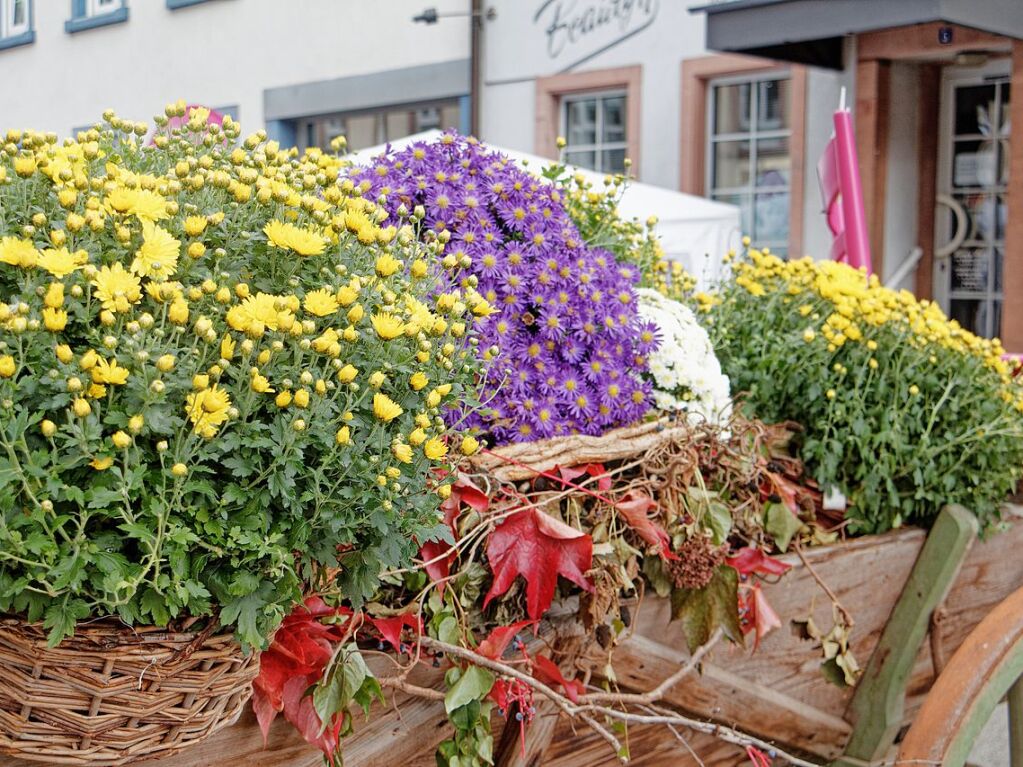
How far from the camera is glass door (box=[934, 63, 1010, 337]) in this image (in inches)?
281

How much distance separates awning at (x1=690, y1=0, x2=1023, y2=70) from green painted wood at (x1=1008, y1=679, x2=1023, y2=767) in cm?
451

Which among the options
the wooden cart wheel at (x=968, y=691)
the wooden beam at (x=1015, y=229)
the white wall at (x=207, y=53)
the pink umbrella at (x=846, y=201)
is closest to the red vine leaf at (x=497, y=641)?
the wooden cart wheel at (x=968, y=691)

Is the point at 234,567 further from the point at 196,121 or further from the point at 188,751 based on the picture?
the point at 196,121

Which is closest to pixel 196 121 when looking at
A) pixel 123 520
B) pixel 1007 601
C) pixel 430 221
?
pixel 123 520

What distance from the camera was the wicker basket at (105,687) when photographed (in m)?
1.03

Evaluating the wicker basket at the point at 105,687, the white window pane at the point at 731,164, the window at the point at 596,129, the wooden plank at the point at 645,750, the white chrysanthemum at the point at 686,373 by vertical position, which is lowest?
the wooden plank at the point at 645,750

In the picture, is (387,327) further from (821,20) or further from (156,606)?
(821,20)

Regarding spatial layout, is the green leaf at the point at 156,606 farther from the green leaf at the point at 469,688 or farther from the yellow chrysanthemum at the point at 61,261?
the green leaf at the point at 469,688

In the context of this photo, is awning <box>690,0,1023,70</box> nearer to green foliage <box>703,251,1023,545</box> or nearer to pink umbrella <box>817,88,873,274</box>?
pink umbrella <box>817,88,873,274</box>

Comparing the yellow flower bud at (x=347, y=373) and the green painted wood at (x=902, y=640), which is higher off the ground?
the yellow flower bud at (x=347, y=373)

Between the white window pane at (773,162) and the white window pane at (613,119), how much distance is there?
3.73ft

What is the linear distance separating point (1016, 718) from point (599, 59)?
7248 millimetres

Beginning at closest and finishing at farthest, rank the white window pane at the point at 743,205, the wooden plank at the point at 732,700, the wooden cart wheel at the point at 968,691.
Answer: the wooden plank at the point at 732,700, the wooden cart wheel at the point at 968,691, the white window pane at the point at 743,205

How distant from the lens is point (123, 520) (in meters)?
0.99
